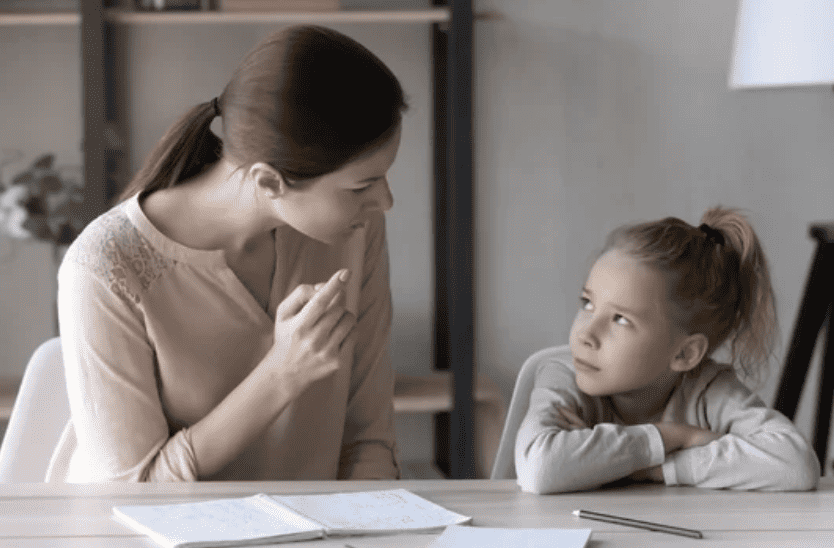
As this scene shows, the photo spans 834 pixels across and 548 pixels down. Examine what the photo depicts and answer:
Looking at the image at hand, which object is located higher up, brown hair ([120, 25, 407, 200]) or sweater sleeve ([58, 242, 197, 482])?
brown hair ([120, 25, 407, 200])

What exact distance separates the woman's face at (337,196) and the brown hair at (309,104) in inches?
0.5

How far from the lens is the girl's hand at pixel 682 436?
1186 millimetres

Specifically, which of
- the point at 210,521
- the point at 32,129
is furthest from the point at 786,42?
the point at 32,129

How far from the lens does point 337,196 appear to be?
50.4 inches

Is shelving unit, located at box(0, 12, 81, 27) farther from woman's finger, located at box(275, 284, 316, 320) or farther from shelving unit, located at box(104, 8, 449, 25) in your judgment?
woman's finger, located at box(275, 284, 316, 320)

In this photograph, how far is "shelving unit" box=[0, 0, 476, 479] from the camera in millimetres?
2414

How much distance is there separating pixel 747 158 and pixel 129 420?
7.03 ft

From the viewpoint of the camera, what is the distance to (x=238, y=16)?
243 centimetres

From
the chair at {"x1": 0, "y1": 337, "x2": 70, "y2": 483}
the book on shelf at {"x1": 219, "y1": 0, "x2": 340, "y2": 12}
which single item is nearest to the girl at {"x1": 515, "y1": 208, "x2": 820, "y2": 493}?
the chair at {"x1": 0, "y1": 337, "x2": 70, "y2": 483}

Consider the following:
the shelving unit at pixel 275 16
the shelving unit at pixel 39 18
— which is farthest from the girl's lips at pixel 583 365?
the shelving unit at pixel 39 18

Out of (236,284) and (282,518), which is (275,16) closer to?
(236,284)

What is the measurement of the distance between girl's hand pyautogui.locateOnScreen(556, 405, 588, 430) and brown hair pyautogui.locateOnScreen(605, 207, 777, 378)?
21cm

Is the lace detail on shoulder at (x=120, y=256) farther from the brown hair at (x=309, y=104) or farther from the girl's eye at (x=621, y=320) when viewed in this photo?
the girl's eye at (x=621, y=320)

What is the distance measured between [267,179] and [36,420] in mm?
489
